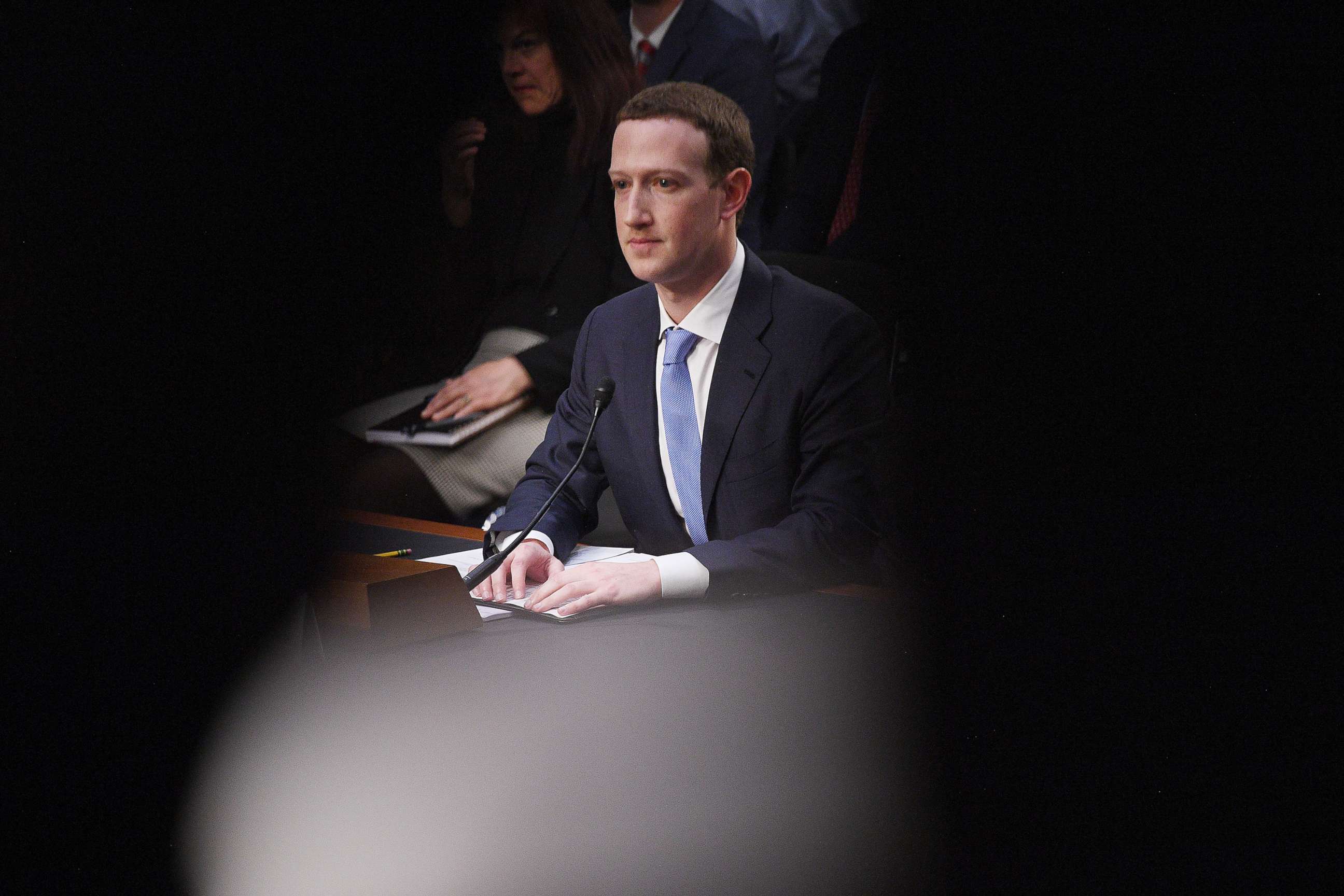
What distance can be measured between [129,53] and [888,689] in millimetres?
1668

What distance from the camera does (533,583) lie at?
1.29 metres

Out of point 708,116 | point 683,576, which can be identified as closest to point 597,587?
point 683,576

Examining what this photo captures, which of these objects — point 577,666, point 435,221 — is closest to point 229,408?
point 435,221

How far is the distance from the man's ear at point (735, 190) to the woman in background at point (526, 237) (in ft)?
0.89

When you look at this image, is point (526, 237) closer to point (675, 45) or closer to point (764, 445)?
point (675, 45)

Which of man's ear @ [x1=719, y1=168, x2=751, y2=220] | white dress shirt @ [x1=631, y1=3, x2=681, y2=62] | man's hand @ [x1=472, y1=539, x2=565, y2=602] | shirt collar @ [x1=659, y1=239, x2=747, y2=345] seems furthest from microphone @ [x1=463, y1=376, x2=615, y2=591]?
white dress shirt @ [x1=631, y1=3, x2=681, y2=62]

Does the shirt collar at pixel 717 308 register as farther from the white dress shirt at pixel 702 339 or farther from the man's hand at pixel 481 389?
the man's hand at pixel 481 389

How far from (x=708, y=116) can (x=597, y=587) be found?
0.55 m

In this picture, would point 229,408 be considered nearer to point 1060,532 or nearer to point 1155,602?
point 1060,532

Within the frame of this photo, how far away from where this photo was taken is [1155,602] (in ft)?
4.71

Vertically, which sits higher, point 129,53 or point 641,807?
point 129,53

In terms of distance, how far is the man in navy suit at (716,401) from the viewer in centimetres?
127

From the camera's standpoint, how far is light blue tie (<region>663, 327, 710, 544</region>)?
52.5 inches

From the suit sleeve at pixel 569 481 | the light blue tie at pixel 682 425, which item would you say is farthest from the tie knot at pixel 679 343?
the suit sleeve at pixel 569 481
